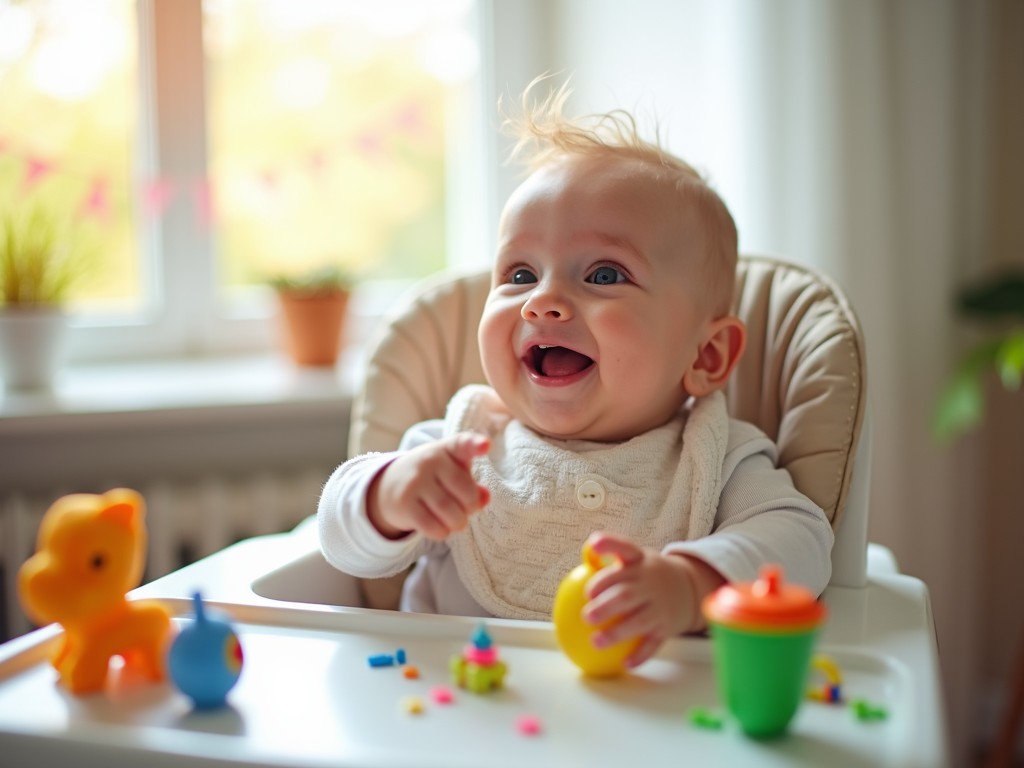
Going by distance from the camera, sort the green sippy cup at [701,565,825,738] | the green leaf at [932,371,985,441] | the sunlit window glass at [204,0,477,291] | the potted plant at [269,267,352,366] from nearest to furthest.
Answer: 1. the green sippy cup at [701,565,825,738]
2. the green leaf at [932,371,985,441]
3. the potted plant at [269,267,352,366]
4. the sunlit window glass at [204,0,477,291]

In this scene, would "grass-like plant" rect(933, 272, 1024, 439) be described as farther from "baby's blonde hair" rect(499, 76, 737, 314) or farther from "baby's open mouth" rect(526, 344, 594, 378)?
"baby's open mouth" rect(526, 344, 594, 378)

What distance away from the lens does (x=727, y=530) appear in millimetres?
928

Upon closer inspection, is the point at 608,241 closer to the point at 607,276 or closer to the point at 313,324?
the point at 607,276

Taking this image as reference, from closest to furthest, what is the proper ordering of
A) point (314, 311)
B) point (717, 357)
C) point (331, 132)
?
point (717, 357)
point (314, 311)
point (331, 132)

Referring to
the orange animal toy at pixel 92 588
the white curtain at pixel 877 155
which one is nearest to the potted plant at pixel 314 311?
the white curtain at pixel 877 155

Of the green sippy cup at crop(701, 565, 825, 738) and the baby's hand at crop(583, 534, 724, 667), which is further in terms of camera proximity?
the baby's hand at crop(583, 534, 724, 667)

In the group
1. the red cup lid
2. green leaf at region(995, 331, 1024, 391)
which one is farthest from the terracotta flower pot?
the red cup lid

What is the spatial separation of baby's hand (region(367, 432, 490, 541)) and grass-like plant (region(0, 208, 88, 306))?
1.04 m

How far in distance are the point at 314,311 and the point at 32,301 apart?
1.44 ft

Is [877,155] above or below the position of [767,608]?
above

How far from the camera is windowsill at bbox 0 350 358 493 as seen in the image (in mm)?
1678

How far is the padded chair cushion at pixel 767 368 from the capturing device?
1063 mm

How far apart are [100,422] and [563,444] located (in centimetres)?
87

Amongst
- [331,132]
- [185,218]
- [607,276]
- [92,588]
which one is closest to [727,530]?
[607,276]
